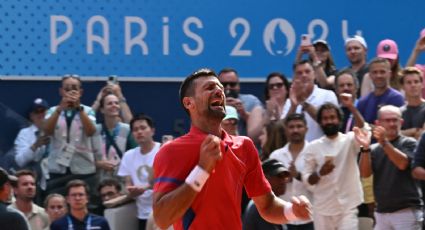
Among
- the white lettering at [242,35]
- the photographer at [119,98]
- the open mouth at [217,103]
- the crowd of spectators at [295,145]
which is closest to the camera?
the open mouth at [217,103]

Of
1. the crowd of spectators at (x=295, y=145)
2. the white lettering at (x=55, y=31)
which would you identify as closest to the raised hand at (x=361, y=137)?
the crowd of spectators at (x=295, y=145)

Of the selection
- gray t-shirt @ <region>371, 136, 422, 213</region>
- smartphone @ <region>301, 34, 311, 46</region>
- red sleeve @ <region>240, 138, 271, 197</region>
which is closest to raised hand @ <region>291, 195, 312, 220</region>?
red sleeve @ <region>240, 138, 271, 197</region>

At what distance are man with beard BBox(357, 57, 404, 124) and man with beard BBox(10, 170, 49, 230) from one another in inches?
143

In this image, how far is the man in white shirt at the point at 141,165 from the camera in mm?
12383

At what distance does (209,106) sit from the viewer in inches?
257

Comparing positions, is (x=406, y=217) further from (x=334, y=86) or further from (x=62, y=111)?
(x=62, y=111)

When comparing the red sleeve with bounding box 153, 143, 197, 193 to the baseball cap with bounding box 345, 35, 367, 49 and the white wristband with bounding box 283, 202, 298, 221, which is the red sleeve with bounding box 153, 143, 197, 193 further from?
the baseball cap with bounding box 345, 35, 367, 49

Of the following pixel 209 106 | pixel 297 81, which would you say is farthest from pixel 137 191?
pixel 209 106

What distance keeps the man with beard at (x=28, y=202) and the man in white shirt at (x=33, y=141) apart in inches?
37.9

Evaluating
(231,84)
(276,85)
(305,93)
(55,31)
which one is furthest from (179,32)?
(305,93)

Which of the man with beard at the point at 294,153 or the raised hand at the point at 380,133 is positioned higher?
the raised hand at the point at 380,133

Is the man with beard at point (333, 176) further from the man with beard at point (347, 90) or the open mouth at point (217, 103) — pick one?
the open mouth at point (217, 103)

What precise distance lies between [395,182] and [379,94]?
154 cm

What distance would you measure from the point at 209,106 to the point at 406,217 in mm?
4946
